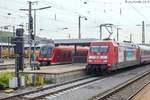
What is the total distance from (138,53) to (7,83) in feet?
89.3

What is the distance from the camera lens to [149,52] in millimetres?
58688

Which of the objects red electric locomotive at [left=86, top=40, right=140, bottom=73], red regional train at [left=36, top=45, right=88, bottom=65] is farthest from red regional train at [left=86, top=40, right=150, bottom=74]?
red regional train at [left=36, top=45, right=88, bottom=65]

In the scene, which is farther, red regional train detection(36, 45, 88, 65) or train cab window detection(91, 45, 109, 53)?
red regional train detection(36, 45, 88, 65)

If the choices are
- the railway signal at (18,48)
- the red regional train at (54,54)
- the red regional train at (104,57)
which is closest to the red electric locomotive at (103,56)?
the red regional train at (104,57)

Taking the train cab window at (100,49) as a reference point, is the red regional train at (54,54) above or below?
below

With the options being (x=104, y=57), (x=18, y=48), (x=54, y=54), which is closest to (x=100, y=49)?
(x=104, y=57)

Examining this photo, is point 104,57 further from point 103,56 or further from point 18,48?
point 18,48

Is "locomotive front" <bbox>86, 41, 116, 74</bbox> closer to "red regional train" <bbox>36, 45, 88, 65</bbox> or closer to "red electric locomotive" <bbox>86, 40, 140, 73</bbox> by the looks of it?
"red electric locomotive" <bbox>86, 40, 140, 73</bbox>

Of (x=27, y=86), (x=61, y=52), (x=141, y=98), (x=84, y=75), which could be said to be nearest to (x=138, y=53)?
(x=61, y=52)

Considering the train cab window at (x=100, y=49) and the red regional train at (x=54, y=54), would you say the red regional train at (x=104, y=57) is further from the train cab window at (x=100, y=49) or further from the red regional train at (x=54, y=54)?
the red regional train at (x=54, y=54)

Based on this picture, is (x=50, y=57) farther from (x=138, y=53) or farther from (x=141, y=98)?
(x=141, y=98)

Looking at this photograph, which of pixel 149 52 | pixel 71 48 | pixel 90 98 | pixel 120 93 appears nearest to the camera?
pixel 90 98

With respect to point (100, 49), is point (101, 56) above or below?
below

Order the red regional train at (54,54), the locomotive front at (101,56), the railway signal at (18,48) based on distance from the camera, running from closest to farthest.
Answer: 1. the railway signal at (18,48)
2. the locomotive front at (101,56)
3. the red regional train at (54,54)
